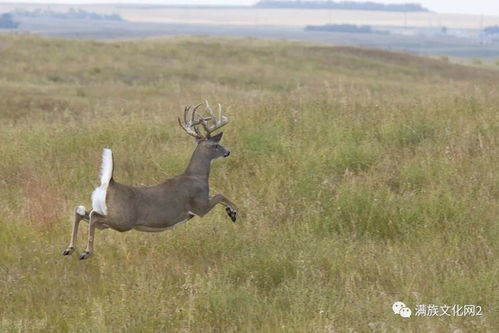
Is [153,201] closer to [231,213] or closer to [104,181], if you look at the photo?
[104,181]

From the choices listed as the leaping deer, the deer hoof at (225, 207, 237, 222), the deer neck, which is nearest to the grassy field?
the deer hoof at (225, 207, 237, 222)

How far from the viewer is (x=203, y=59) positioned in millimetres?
43219

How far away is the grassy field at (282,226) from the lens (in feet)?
20.2

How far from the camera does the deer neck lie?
8.40 m

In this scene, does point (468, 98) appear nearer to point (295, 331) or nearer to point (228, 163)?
point (228, 163)

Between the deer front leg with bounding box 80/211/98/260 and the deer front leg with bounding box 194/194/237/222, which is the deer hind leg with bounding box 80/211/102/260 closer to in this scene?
the deer front leg with bounding box 80/211/98/260

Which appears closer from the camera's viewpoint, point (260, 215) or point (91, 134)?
point (260, 215)

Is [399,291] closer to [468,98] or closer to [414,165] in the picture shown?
[414,165]

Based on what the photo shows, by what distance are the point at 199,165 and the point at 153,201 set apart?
107 cm

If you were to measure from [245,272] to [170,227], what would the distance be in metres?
1.01

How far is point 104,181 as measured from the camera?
6.98 metres

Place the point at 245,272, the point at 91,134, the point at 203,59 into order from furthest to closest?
the point at 203,59 → the point at 91,134 → the point at 245,272

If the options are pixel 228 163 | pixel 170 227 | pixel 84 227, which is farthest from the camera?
pixel 228 163

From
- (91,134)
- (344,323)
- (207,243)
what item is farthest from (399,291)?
(91,134)
